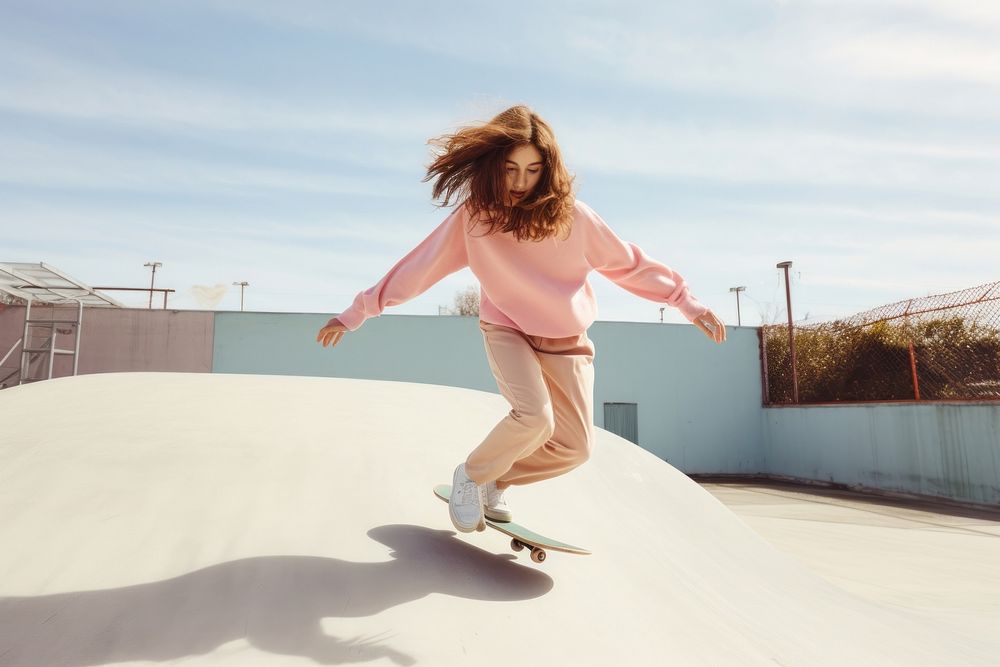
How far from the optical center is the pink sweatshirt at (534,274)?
2.49 metres

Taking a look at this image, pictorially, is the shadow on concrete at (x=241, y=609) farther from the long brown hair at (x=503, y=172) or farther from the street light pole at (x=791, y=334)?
the street light pole at (x=791, y=334)

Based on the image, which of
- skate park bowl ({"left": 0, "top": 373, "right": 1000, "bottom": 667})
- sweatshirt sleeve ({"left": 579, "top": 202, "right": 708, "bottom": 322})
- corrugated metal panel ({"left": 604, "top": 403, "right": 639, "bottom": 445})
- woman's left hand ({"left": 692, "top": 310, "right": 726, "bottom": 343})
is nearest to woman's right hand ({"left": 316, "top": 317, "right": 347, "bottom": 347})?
skate park bowl ({"left": 0, "top": 373, "right": 1000, "bottom": 667})

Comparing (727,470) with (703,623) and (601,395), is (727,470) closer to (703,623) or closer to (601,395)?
(601,395)

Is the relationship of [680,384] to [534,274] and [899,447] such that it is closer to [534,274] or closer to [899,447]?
[899,447]

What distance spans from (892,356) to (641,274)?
36.0 feet

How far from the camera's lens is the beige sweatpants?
2.36m

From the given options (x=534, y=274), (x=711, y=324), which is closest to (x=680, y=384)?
(x=711, y=324)

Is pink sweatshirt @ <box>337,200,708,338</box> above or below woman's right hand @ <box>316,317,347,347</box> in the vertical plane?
above

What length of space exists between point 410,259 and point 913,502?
10.0 meters

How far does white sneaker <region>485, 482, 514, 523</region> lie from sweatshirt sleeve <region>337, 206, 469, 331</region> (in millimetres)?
852

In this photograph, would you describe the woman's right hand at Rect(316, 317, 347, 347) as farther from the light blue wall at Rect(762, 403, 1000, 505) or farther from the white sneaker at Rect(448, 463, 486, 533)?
the light blue wall at Rect(762, 403, 1000, 505)

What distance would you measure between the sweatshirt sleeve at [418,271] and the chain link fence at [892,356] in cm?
953

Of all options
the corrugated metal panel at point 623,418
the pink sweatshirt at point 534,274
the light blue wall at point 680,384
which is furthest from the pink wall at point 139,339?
the pink sweatshirt at point 534,274

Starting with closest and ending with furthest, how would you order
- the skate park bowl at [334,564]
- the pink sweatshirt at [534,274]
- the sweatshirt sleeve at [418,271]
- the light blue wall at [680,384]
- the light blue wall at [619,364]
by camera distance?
the skate park bowl at [334,564], the pink sweatshirt at [534,274], the sweatshirt sleeve at [418,271], the light blue wall at [680,384], the light blue wall at [619,364]
